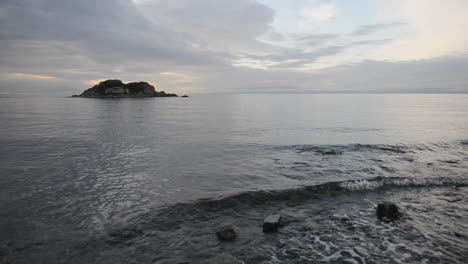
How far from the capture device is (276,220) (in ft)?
29.7

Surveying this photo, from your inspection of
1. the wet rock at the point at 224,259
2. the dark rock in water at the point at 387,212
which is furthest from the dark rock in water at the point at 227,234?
the dark rock in water at the point at 387,212

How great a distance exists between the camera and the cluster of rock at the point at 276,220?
828cm

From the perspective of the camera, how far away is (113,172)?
15.4 m

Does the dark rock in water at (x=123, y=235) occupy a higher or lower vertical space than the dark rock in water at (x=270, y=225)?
lower

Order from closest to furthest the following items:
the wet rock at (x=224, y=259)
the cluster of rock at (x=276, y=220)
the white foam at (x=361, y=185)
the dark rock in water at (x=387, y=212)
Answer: the wet rock at (x=224, y=259), the cluster of rock at (x=276, y=220), the dark rock in water at (x=387, y=212), the white foam at (x=361, y=185)

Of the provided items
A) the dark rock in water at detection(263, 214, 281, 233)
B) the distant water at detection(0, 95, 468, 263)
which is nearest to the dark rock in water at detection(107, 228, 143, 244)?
the distant water at detection(0, 95, 468, 263)

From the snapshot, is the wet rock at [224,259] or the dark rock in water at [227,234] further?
the dark rock in water at [227,234]

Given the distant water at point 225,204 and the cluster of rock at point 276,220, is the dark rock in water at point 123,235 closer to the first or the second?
the distant water at point 225,204

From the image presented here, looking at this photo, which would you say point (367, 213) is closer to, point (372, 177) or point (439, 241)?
point (439, 241)

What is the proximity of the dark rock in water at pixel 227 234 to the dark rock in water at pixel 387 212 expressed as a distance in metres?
5.84

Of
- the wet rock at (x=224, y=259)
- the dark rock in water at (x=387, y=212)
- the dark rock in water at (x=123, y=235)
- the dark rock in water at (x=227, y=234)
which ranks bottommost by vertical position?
the dark rock in water at (x=123, y=235)

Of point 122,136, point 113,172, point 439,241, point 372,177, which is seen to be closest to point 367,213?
point 439,241

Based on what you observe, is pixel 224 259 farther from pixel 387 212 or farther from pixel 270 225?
pixel 387 212

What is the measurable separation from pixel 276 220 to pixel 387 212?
4.54 meters
